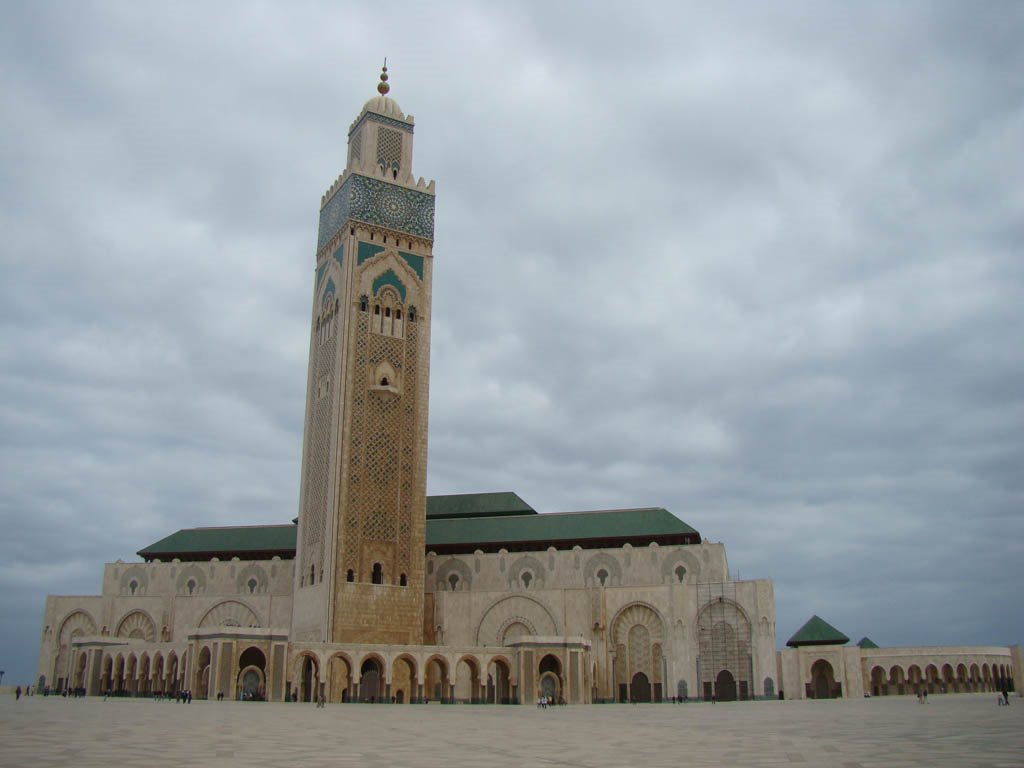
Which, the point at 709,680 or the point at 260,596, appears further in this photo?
the point at 260,596

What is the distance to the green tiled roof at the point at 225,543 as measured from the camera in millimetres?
42812

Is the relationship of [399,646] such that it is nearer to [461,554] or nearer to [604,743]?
[461,554]

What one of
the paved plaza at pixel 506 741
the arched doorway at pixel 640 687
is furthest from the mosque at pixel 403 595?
the paved plaza at pixel 506 741

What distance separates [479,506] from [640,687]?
38.3 feet

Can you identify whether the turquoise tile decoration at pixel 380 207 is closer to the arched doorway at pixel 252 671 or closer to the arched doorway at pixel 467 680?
the arched doorway at pixel 252 671

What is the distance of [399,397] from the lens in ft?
121

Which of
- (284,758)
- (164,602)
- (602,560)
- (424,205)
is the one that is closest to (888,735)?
(284,758)

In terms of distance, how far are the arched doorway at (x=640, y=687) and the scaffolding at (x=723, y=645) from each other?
2.23 meters

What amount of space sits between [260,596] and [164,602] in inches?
184

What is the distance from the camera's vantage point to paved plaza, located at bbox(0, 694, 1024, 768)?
909 cm

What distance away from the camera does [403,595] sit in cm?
3472

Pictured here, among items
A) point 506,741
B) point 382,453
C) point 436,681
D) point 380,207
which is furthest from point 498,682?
point 506,741

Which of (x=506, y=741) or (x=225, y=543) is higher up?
(x=225, y=543)

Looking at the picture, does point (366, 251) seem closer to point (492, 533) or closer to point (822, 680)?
point (492, 533)
